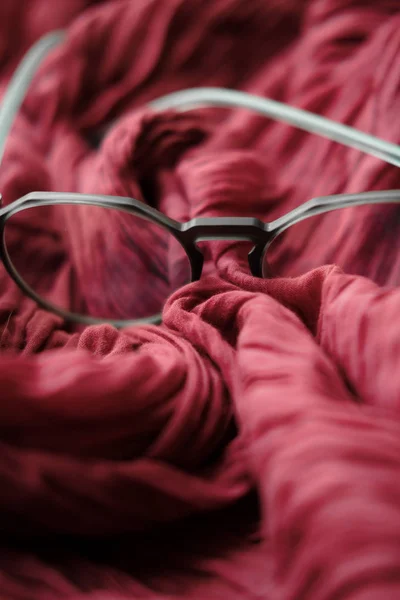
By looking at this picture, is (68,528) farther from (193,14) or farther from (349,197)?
(193,14)

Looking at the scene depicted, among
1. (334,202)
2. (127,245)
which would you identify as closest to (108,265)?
(127,245)

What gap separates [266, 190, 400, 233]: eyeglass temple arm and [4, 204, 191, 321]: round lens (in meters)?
0.08

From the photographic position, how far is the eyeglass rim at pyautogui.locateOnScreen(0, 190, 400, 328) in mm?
299

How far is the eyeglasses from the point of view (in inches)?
12.1

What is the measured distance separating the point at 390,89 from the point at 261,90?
0.38 feet

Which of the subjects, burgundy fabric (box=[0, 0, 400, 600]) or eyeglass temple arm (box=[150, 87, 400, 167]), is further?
eyeglass temple arm (box=[150, 87, 400, 167])

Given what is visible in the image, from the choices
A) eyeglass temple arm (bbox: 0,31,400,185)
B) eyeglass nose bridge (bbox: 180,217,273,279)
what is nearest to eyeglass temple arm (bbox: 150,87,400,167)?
eyeglass temple arm (bbox: 0,31,400,185)

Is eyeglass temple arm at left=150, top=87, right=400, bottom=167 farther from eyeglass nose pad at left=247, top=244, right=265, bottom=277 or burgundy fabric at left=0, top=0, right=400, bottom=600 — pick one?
eyeglass nose pad at left=247, top=244, right=265, bottom=277

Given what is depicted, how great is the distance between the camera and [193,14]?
458mm

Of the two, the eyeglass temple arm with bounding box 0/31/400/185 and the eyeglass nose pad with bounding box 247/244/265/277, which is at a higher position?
the eyeglass temple arm with bounding box 0/31/400/185

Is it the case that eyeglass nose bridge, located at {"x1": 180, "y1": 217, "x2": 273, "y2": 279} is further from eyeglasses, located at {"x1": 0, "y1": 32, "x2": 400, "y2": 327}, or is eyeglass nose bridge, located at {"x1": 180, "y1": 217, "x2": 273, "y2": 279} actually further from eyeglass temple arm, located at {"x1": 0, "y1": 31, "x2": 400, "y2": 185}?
eyeglass temple arm, located at {"x1": 0, "y1": 31, "x2": 400, "y2": 185}

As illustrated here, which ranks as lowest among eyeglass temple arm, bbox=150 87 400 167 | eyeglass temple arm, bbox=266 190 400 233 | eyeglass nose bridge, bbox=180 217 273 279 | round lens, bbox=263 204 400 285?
round lens, bbox=263 204 400 285

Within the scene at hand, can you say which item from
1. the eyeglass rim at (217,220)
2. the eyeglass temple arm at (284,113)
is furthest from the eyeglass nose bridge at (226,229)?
the eyeglass temple arm at (284,113)

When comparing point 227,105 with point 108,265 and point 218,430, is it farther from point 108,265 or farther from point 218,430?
point 218,430
